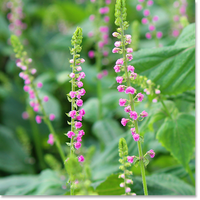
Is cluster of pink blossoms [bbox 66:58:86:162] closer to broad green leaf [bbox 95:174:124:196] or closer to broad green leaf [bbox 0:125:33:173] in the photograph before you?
broad green leaf [bbox 95:174:124:196]

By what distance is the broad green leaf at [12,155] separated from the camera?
259cm

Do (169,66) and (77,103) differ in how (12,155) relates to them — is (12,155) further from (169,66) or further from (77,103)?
(77,103)

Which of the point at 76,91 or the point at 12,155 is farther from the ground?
the point at 12,155

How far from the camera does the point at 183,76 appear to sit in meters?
1.38

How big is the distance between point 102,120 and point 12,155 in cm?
100

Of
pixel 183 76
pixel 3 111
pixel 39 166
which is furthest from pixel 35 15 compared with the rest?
pixel 183 76

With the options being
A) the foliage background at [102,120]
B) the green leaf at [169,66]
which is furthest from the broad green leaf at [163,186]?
the green leaf at [169,66]

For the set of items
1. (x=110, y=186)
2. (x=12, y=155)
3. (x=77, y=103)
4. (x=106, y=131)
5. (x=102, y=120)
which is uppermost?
(x=102, y=120)

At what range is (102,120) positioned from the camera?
2307 mm

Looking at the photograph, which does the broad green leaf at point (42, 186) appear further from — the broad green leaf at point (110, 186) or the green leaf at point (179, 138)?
the green leaf at point (179, 138)

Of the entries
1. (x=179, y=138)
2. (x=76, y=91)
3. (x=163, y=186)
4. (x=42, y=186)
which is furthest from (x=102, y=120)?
(x=76, y=91)

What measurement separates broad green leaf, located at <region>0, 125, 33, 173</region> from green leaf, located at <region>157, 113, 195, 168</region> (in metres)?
1.70

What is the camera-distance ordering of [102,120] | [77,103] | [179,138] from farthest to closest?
1. [102,120]
2. [179,138]
3. [77,103]
